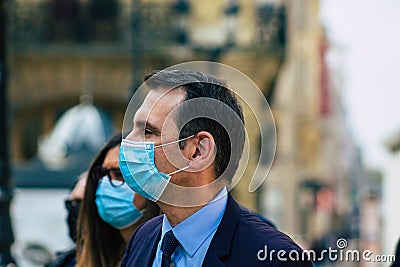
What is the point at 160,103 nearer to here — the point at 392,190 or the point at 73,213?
the point at 73,213

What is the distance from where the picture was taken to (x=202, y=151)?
3.18m

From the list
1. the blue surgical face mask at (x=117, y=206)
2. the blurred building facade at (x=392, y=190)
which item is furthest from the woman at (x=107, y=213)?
the blurred building facade at (x=392, y=190)

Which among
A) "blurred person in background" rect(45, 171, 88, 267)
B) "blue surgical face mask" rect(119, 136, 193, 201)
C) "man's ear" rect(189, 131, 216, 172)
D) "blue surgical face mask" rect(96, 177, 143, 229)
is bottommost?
"blurred person in background" rect(45, 171, 88, 267)

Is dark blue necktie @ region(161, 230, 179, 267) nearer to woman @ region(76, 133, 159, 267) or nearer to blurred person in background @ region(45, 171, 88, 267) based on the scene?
woman @ region(76, 133, 159, 267)

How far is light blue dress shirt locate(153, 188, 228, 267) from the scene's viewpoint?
3.16 m

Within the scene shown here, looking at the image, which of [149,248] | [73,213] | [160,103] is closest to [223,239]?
[149,248]

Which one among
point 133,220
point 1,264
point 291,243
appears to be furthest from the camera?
point 1,264

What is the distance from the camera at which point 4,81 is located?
729 cm

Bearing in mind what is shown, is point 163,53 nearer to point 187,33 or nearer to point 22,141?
point 187,33

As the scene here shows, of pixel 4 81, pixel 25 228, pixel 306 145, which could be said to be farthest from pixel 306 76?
pixel 4 81

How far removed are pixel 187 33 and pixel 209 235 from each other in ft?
63.2

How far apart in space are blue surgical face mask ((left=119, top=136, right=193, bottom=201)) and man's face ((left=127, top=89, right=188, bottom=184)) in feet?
0.06

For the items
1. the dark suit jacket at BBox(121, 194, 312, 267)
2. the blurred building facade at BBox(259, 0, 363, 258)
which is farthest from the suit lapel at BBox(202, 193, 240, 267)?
the blurred building facade at BBox(259, 0, 363, 258)

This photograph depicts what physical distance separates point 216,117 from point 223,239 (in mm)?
426
